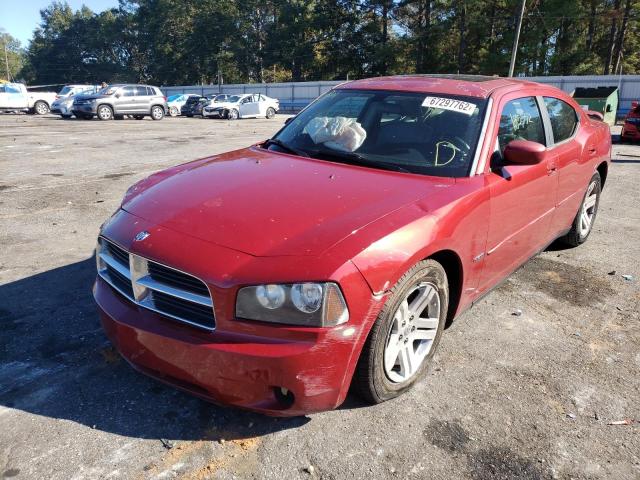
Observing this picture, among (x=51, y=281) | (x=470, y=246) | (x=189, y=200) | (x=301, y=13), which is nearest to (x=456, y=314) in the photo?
(x=470, y=246)

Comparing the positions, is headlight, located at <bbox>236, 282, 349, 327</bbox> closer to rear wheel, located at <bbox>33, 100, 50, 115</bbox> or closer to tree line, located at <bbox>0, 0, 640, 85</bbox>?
rear wheel, located at <bbox>33, 100, 50, 115</bbox>

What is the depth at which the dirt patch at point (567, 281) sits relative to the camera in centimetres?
420

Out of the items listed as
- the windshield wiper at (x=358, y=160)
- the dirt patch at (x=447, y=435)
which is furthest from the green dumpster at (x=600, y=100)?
the dirt patch at (x=447, y=435)

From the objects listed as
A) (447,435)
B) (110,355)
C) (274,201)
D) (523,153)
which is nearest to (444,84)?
(523,153)

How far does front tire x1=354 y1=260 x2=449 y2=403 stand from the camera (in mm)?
2459

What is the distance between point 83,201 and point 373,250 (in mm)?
5986

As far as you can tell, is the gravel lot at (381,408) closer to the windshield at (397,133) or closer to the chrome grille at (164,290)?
the chrome grille at (164,290)

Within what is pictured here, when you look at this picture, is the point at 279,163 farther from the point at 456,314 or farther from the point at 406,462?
the point at 406,462

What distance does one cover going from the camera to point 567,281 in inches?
177

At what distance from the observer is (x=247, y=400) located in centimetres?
229

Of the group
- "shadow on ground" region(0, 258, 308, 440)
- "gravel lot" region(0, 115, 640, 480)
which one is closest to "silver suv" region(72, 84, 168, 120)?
"gravel lot" region(0, 115, 640, 480)

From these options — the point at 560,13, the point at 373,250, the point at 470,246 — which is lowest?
the point at 470,246

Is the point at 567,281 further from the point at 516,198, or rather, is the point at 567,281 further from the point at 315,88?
the point at 315,88

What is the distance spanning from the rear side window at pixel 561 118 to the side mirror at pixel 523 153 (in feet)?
3.44
